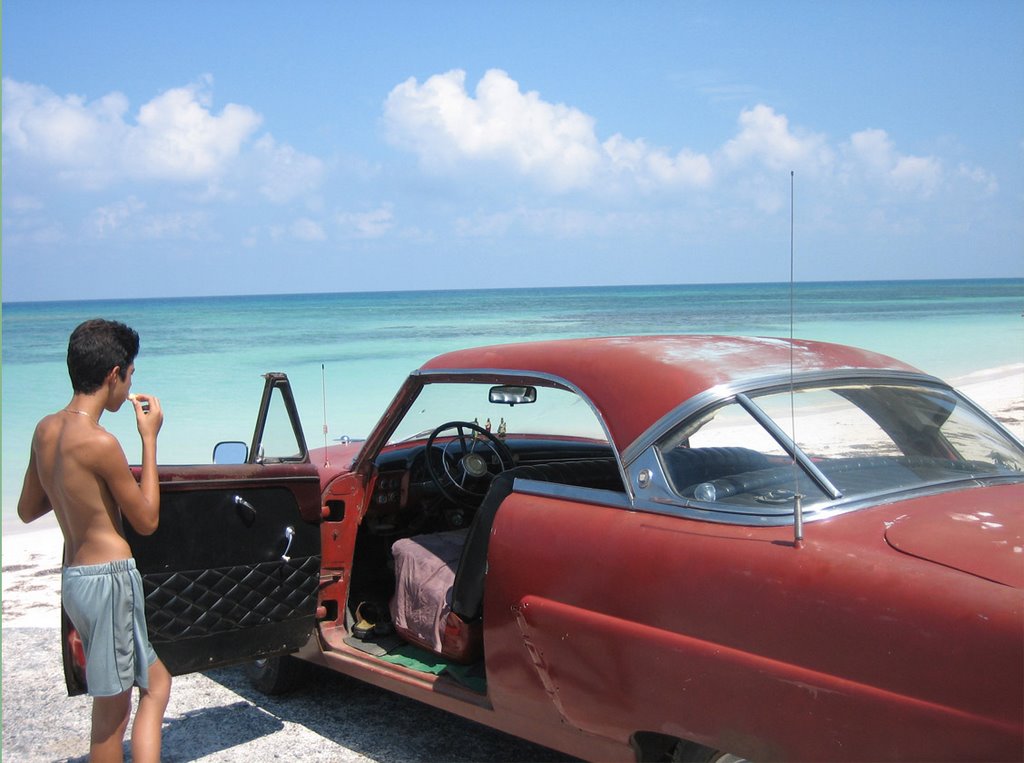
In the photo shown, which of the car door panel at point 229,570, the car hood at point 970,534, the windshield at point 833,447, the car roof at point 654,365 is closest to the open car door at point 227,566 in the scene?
the car door panel at point 229,570

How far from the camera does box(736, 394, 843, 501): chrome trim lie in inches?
111

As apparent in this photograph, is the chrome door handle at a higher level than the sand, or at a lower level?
higher

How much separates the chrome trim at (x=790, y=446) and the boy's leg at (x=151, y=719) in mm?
2204

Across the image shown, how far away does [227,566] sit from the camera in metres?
3.74

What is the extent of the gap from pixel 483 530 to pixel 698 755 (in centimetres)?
121

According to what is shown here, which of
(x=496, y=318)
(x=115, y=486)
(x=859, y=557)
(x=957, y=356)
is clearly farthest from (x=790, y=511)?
(x=496, y=318)

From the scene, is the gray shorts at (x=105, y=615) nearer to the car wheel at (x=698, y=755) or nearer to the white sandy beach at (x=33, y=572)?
the car wheel at (x=698, y=755)

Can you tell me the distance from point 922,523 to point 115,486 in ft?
7.94

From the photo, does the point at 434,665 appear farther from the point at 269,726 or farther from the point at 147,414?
the point at 147,414

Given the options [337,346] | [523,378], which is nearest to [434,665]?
[523,378]

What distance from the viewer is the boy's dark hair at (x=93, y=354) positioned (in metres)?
3.16

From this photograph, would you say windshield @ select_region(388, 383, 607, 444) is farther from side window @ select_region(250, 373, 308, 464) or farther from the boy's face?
the boy's face

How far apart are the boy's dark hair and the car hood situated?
2.43 meters

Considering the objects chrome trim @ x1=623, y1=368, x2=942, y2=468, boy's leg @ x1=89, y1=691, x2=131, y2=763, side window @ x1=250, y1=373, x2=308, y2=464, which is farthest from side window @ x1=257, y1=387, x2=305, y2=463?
chrome trim @ x1=623, y1=368, x2=942, y2=468
